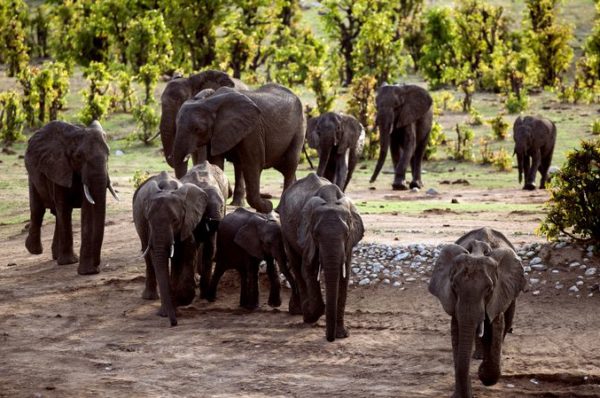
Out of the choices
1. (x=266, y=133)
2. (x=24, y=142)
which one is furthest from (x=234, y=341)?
(x=24, y=142)

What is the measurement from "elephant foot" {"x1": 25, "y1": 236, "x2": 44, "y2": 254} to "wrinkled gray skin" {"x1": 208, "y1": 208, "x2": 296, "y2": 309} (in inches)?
151

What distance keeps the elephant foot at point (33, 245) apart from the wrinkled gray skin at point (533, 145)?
36.7 feet

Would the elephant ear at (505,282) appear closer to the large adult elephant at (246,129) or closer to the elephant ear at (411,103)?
the large adult elephant at (246,129)

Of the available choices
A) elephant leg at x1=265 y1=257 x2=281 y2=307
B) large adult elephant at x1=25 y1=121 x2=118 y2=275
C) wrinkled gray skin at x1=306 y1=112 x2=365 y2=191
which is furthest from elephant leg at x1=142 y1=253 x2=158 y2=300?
wrinkled gray skin at x1=306 y1=112 x2=365 y2=191

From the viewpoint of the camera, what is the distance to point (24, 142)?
2972 cm

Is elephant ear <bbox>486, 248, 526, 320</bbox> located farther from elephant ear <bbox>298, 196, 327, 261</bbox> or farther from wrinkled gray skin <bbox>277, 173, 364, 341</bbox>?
elephant ear <bbox>298, 196, 327, 261</bbox>

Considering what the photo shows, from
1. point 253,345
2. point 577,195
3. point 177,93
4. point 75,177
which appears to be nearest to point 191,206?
point 253,345

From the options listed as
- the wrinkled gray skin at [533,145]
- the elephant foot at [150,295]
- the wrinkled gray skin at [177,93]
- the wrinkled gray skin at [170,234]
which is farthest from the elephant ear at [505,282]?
the wrinkled gray skin at [533,145]

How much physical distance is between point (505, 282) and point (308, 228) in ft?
7.77

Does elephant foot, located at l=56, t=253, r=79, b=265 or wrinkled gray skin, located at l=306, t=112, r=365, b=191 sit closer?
elephant foot, located at l=56, t=253, r=79, b=265

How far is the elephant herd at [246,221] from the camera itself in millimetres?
9500

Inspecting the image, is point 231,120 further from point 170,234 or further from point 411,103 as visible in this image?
point 411,103

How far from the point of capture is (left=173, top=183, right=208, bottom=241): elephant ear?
12258 millimetres

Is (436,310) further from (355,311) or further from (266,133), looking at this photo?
(266,133)
